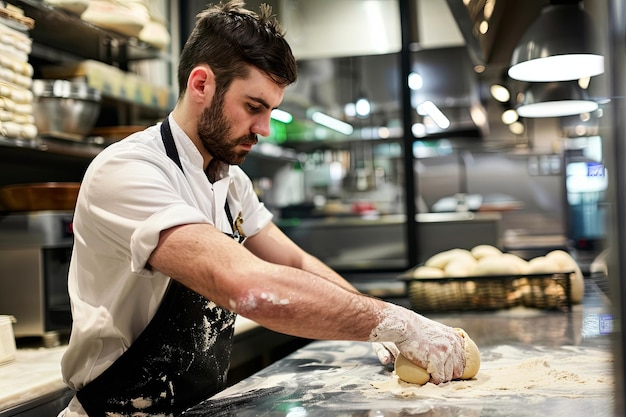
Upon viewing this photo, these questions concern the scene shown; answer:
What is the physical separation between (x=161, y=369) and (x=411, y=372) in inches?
20.3

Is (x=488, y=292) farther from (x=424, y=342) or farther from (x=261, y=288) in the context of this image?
(x=261, y=288)

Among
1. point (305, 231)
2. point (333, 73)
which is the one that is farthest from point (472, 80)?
point (305, 231)

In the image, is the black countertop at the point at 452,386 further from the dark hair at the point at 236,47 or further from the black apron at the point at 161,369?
the dark hair at the point at 236,47

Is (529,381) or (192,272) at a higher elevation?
(192,272)

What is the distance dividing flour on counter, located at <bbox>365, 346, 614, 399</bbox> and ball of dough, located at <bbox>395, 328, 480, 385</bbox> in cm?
1

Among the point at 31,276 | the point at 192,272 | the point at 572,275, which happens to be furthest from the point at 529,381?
the point at 31,276

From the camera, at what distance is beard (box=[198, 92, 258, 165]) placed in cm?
142

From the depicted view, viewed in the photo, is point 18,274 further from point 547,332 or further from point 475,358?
point 547,332

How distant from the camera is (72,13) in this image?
2252 mm

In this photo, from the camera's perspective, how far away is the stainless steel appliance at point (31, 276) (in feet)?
6.49

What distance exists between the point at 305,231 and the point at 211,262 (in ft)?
8.77

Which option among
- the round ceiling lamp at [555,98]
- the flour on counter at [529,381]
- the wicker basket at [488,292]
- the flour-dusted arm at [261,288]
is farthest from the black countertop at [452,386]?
the round ceiling lamp at [555,98]

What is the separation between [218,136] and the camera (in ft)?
4.73

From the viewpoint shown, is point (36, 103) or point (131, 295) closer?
point (131, 295)
